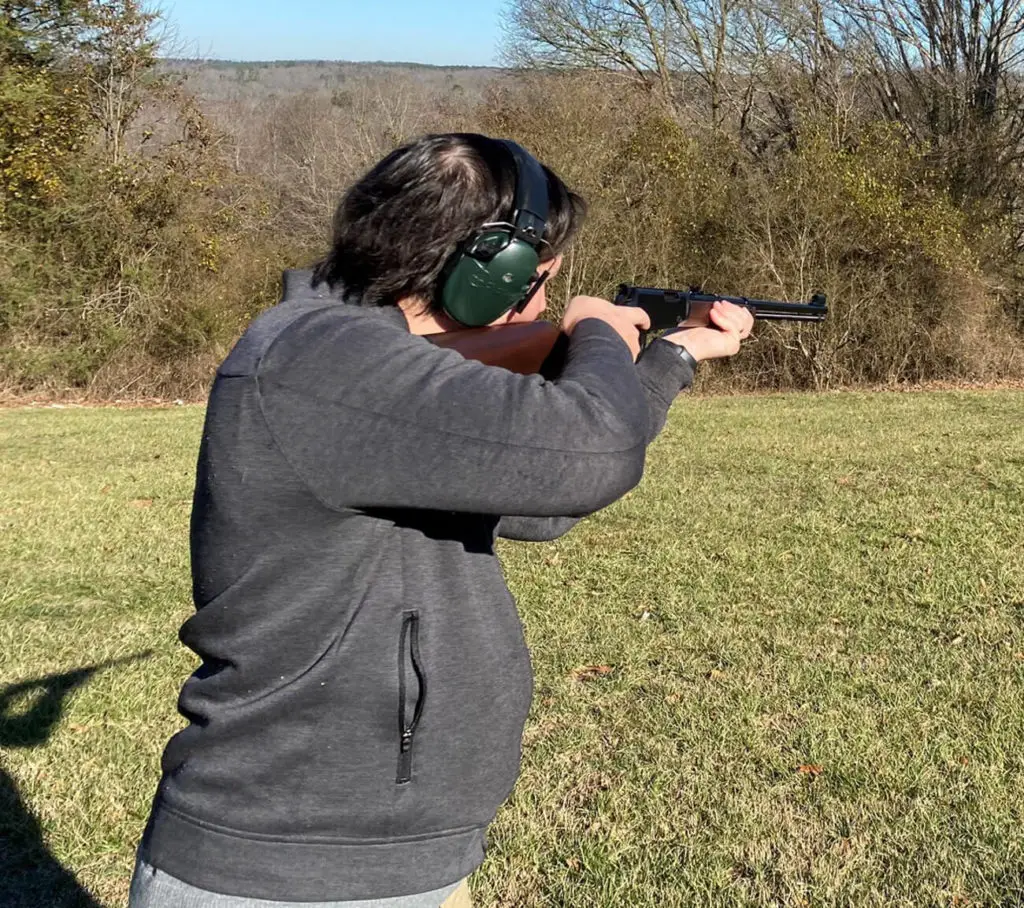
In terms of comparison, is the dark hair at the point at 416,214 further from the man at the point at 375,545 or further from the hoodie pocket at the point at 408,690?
the hoodie pocket at the point at 408,690

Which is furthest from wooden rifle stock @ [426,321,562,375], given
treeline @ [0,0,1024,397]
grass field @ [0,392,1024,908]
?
treeline @ [0,0,1024,397]

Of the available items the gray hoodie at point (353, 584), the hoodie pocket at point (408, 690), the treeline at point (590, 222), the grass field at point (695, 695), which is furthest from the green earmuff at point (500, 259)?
the treeline at point (590, 222)

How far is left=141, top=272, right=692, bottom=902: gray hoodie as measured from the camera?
1.35m

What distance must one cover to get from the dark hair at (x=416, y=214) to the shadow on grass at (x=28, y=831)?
2.63 metres

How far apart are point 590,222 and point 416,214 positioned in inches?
663

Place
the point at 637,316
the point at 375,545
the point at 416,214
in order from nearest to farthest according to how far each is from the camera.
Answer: the point at 375,545, the point at 416,214, the point at 637,316

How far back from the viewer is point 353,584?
143 cm

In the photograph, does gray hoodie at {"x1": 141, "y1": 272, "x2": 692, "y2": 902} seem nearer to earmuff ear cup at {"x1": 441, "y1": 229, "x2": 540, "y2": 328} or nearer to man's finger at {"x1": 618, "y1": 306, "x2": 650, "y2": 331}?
earmuff ear cup at {"x1": 441, "y1": 229, "x2": 540, "y2": 328}

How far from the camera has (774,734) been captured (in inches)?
166

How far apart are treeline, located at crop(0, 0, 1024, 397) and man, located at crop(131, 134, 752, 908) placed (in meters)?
17.2

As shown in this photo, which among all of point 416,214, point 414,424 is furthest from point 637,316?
point 414,424

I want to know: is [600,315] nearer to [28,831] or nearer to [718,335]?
[718,335]

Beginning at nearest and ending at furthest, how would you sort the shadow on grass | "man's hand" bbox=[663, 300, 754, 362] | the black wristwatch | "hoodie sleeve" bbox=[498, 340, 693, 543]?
"hoodie sleeve" bbox=[498, 340, 693, 543]
the black wristwatch
"man's hand" bbox=[663, 300, 754, 362]
the shadow on grass

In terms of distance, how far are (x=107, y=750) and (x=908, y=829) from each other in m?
3.01
